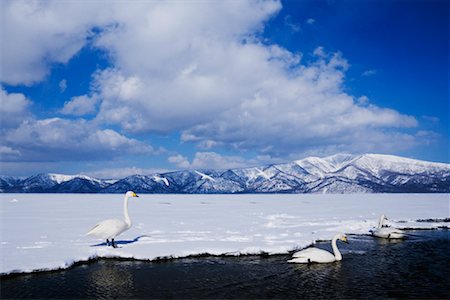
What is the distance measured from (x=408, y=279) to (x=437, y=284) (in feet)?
3.43

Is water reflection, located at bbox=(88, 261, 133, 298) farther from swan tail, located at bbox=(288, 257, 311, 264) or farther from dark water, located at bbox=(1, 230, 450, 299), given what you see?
swan tail, located at bbox=(288, 257, 311, 264)

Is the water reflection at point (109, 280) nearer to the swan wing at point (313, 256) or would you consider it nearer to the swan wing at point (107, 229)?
the swan wing at point (107, 229)

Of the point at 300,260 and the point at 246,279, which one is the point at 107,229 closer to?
the point at 246,279

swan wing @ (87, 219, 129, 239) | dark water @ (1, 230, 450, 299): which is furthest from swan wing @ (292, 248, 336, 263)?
swan wing @ (87, 219, 129, 239)

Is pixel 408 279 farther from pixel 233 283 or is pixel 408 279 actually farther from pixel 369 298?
pixel 233 283

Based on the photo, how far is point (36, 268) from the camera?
1523cm

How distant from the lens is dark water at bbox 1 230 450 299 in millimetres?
12820

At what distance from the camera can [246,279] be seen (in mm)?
14609

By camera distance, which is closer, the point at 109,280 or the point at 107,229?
the point at 109,280

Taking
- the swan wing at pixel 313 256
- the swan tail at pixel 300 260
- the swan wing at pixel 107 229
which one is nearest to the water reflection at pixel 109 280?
the swan wing at pixel 107 229

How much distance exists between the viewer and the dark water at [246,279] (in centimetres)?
1282

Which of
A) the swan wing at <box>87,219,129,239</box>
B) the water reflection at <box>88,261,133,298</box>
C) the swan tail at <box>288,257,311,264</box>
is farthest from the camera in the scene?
the swan wing at <box>87,219,129,239</box>

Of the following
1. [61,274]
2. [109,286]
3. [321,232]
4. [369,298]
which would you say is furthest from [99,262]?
[321,232]

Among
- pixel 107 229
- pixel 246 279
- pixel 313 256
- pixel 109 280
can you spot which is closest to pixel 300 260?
pixel 313 256
